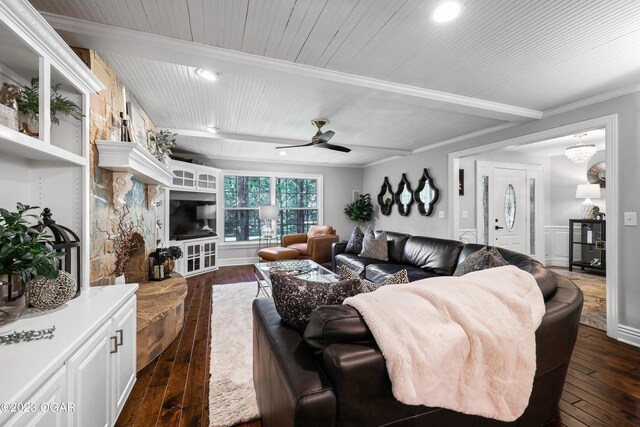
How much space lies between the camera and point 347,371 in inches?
39.4

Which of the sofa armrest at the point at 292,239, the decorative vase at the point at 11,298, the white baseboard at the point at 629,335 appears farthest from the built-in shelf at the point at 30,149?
the white baseboard at the point at 629,335

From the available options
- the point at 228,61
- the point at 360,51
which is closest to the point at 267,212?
the point at 228,61

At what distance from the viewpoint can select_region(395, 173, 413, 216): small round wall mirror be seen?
19.2 ft

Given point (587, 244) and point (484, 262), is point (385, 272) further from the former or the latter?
point (587, 244)

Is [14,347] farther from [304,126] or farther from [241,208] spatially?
[241,208]

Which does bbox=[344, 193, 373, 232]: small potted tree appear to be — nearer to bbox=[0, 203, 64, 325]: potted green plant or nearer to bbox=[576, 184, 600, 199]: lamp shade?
bbox=[576, 184, 600, 199]: lamp shade

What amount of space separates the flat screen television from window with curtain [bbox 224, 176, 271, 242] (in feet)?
1.57

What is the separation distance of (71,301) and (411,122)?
158 inches

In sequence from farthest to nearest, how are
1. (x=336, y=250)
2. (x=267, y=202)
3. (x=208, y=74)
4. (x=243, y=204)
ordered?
(x=267, y=202) < (x=243, y=204) < (x=336, y=250) < (x=208, y=74)

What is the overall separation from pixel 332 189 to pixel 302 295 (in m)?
6.08

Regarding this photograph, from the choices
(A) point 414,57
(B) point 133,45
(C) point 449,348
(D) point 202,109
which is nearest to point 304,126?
(D) point 202,109

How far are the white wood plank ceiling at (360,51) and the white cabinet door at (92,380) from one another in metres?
1.84

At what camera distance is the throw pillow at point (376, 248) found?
443 centimetres

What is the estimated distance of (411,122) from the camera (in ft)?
13.0
